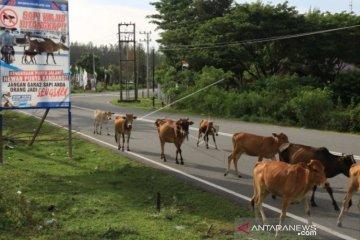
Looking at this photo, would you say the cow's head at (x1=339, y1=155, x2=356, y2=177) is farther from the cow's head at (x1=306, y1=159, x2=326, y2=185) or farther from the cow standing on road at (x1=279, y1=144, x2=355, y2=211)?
the cow's head at (x1=306, y1=159, x2=326, y2=185)

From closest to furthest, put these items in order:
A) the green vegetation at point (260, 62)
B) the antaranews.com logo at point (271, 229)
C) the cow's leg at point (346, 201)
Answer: the antaranews.com logo at point (271, 229), the cow's leg at point (346, 201), the green vegetation at point (260, 62)

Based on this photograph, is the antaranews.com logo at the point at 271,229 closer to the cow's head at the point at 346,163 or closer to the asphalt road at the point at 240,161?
the asphalt road at the point at 240,161

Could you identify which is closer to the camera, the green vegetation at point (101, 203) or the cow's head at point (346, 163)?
the green vegetation at point (101, 203)

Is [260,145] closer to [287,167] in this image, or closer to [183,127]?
[183,127]

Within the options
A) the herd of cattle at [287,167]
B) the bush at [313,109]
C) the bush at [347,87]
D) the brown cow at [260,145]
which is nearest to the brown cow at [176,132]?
the herd of cattle at [287,167]

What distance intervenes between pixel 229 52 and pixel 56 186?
94.7 feet

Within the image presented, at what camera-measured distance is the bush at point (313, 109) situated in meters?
27.3

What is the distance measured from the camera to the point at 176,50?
149ft

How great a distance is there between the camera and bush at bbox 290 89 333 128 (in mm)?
27312

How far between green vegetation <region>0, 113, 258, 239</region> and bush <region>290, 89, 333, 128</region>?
14.8m

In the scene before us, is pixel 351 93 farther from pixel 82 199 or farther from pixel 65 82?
pixel 82 199

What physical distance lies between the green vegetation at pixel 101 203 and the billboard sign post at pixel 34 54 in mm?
1822

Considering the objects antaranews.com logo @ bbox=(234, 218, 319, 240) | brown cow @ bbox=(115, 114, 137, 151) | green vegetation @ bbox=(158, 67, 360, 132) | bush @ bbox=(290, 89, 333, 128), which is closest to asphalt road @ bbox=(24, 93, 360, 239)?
antaranews.com logo @ bbox=(234, 218, 319, 240)

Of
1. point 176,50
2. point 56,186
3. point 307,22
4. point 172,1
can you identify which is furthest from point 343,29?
point 56,186
